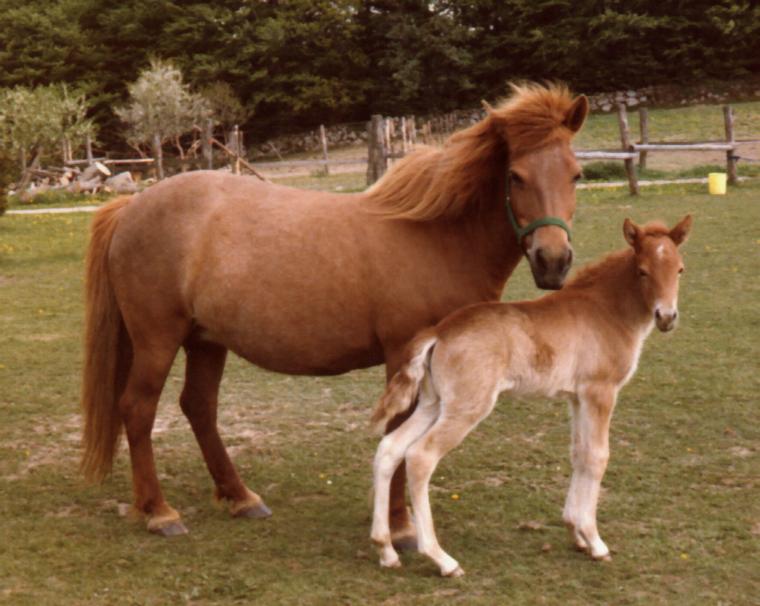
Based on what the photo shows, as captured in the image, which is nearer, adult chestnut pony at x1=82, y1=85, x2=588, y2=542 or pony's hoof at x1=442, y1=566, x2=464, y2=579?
pony's hoof at x1=442, y1=566, x2=464, y2=579

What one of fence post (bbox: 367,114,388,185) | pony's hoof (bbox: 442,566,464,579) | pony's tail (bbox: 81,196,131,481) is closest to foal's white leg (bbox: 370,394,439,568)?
pony's hoof (bbox: 442,566,464,579)

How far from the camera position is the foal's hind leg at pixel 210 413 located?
514 centimetres

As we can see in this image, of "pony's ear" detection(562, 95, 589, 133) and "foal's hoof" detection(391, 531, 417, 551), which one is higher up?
"pony's ear" detection(562, 95, 589, 133)

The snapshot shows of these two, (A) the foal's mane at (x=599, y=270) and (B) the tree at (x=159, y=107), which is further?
(B) the tree at (x=159, y=107)

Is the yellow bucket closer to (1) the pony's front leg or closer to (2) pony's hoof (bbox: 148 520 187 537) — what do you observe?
(1) the pony's front leg

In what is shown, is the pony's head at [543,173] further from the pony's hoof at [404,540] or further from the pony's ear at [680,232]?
the pony's hoof at [404,540]

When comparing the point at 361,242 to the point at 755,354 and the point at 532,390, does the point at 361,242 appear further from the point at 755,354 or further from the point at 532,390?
the point at 755,354

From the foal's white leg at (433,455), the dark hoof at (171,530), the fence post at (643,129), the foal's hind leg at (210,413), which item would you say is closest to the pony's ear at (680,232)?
the foal's white leg at (433,455)

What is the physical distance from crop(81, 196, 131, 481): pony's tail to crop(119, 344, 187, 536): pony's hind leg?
24cm

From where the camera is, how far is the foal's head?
4.23 metres

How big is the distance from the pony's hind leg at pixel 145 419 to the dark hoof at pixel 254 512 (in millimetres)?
330

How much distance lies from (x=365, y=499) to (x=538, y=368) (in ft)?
5.08

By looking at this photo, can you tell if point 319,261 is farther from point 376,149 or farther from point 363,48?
point 363,48

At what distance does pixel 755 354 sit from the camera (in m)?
7.96
